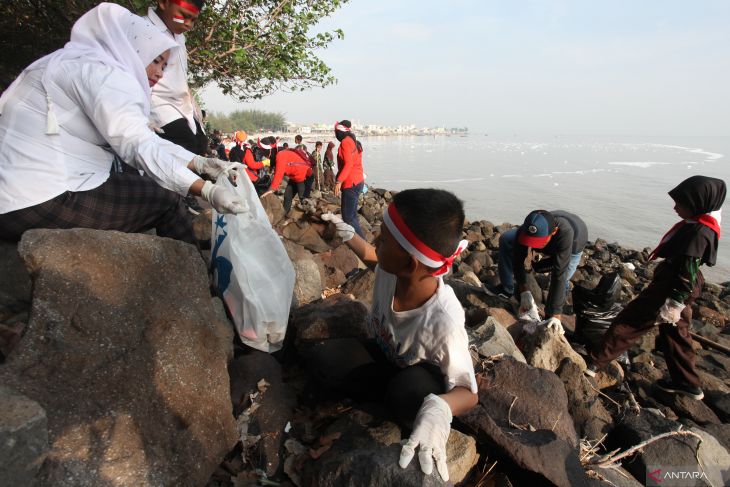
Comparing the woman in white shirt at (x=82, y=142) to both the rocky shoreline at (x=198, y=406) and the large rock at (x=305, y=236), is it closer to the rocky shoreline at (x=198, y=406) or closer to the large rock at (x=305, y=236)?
the rocky shoreline at (x=198, y=406)

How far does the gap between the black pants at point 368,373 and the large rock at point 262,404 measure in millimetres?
213

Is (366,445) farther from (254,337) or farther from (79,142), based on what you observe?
(79,142)

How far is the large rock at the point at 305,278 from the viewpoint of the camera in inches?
128

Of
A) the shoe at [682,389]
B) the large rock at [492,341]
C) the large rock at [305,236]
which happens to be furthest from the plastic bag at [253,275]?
the shoe at [682,389]

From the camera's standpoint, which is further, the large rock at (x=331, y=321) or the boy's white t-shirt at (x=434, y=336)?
the large rock at (x=331, y=321)

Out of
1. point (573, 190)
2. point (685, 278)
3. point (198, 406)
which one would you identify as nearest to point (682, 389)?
point (685, 278)

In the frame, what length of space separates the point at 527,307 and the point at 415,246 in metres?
3.07

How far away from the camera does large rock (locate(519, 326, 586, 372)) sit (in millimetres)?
3166

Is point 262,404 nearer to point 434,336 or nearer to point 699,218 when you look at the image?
point 434,336

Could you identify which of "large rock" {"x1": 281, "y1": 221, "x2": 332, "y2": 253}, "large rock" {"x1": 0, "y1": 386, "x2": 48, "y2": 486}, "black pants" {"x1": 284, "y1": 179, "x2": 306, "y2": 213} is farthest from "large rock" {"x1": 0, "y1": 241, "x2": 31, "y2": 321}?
"black pants" {"x1": 284, "y1": 179, "x2": 306, "y2": 213}

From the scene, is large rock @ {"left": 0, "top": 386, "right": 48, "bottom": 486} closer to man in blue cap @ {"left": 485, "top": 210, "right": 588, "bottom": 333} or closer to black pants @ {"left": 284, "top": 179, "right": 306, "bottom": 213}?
man in blue cap @ {"left": 485, "top": 210, "right": 588, "bottom": 333}

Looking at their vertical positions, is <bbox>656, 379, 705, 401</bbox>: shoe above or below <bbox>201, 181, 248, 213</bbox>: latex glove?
below

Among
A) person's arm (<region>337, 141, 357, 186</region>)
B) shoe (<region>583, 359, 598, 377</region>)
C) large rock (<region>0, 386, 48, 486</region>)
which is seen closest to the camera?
large rock (<region>0, 386, 48, 486</region>)

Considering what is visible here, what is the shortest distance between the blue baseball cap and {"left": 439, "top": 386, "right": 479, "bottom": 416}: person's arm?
2767 millimetres
